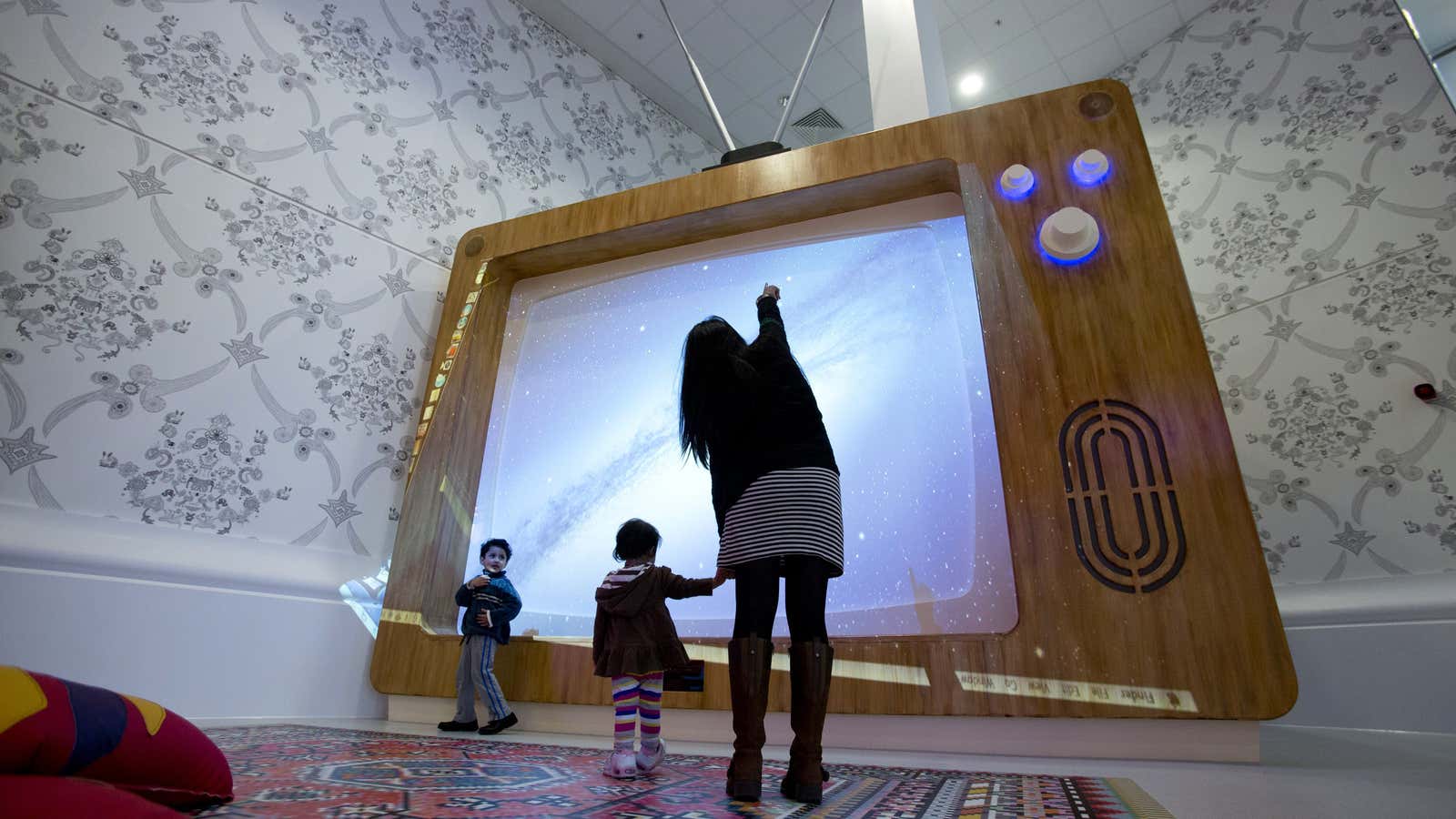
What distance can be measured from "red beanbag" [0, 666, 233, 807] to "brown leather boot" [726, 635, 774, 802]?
1.69 ft

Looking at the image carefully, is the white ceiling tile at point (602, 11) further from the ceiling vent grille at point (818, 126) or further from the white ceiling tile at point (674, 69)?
the ceiling vent grille at point (818, 126)

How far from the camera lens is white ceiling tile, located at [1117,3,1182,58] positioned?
249 centimetres

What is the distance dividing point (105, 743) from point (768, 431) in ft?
2.33

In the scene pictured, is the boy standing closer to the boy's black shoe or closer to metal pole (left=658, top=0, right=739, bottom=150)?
the boy's black shoe

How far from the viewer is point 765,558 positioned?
2.81ft

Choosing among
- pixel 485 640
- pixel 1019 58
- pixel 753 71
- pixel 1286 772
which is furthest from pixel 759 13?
pixel 1286 772

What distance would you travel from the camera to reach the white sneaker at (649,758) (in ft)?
3.30

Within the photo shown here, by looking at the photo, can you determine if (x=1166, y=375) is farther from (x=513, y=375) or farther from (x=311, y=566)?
(x=311, y=566)

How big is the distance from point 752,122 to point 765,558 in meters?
2.90

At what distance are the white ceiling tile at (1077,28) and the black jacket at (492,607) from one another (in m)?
2.82

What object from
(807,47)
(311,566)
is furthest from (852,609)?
(807,47)

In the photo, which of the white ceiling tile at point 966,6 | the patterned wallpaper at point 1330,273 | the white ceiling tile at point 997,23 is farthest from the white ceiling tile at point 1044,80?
the patterned wallpaper at point 1330,273

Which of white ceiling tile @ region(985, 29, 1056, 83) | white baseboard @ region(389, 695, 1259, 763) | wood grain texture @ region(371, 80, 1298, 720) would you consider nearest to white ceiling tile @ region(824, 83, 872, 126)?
white ceiling tile @ region(985, 29, 1056, 83)

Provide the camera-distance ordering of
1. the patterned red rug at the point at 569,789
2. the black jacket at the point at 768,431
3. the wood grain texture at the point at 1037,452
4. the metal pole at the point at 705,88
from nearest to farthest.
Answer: the patterned red rug at the point at 569,789
the black jacket at the point at 768,431
the wood grain texture at the point at 1037,452
the metal pole at the point at 705,88
